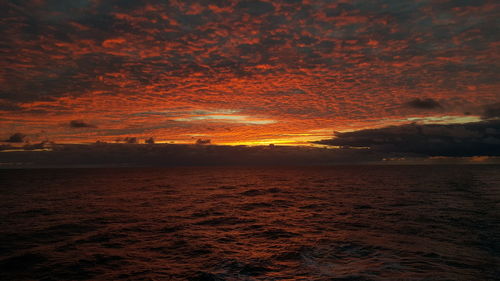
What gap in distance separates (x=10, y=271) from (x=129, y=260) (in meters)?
5.62

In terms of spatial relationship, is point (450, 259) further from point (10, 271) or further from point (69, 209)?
point (69, 209)

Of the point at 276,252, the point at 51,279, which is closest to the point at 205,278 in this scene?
the point at 276,252

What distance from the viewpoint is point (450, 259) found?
15820 mm

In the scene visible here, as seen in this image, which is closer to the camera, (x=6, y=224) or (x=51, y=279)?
(x=51, y=279)

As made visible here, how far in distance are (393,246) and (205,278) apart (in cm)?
1199

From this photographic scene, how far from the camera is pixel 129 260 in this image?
55.7 feet

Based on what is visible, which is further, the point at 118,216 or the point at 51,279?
the point at 118,216

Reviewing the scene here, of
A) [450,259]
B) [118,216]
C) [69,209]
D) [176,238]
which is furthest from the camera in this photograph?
[69,209]

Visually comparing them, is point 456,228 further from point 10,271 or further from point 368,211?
point 10,271

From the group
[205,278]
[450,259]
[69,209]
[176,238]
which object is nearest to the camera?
[205,278]

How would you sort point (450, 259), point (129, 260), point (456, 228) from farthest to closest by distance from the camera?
point (456, 228) → point (129, 260) → point (450, 259)

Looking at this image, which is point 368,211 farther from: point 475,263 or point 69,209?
point 69,209

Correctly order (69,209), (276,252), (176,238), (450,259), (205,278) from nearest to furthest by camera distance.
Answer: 1. (205,278)
2. (450,259)
3. (276,252)
4. (176,238)
5. (69,209)

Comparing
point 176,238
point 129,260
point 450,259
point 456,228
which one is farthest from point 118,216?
point 456,228
